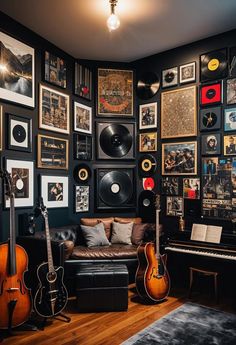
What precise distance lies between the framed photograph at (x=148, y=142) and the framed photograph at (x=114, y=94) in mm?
500

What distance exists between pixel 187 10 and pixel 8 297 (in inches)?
157

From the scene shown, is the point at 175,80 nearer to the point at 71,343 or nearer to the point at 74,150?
the point at 74,150

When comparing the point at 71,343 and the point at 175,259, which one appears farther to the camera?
the point at 175,259

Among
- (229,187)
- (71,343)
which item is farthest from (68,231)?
(229,187)

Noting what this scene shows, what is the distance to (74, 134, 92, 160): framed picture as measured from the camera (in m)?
5.30

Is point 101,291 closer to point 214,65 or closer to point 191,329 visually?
point 191,329

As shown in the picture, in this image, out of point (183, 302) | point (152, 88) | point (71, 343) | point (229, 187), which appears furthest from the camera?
point (152, 88)

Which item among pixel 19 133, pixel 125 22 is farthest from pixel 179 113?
pixel 19 133

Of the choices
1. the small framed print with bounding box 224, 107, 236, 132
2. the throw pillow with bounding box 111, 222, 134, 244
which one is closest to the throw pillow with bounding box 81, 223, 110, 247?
the throw pillow with bounding box 111, 222, 134, 244

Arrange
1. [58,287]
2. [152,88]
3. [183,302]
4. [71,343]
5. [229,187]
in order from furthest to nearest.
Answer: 1. [152,88]
2. [229,187]
3. [183,302]
4. [58,287]
5. [71,343]

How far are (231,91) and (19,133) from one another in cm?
317

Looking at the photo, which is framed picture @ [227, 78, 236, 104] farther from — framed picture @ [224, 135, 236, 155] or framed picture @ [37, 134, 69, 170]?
framed picture @ [37, 134, 69, 170]

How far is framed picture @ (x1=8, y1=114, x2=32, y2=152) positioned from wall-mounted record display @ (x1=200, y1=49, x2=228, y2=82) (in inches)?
111

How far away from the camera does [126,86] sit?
5672mm
